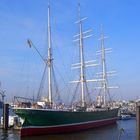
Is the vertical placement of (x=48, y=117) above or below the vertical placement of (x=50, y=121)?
above

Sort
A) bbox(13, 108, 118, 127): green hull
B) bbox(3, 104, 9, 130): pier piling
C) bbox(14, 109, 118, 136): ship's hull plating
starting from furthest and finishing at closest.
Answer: bbox(3, 104, 9, 130): pier piling, bbox(13, 108, 118, 127): green hull, bbox(14, 109, 118, 136): ship's hull plating

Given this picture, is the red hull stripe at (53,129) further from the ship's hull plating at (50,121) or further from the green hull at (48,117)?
the green hull at (48,117)

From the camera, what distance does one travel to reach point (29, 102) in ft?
218

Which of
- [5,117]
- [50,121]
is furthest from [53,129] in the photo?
[5,117]

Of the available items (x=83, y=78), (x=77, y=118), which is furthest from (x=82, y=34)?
(x=77, y=118)

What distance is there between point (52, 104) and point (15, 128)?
7459 millimetres

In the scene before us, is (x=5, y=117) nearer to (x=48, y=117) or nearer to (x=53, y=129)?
(x=48, y=117)

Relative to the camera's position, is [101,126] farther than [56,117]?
Yes

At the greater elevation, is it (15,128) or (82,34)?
(82,34)

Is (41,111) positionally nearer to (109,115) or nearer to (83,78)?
(83,78)

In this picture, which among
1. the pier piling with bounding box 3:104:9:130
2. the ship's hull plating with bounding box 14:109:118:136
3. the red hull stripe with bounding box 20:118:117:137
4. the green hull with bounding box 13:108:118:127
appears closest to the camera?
the red hull stripe with bounding box 20:118:117:137

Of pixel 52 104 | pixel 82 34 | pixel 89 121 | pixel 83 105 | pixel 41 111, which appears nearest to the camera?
pixel 41 111

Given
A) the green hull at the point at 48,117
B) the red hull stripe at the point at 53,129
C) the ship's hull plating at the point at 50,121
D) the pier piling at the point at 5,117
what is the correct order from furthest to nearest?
the pier piling at the point at 5,117 → the green hull at the point at 48,117 → the ship's hull plating at the point at 50,121 → the red hull stripe at the point at 53,129

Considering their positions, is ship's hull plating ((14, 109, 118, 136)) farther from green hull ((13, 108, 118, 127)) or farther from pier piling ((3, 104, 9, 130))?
pier piling ((3, 104, 9, 130))
